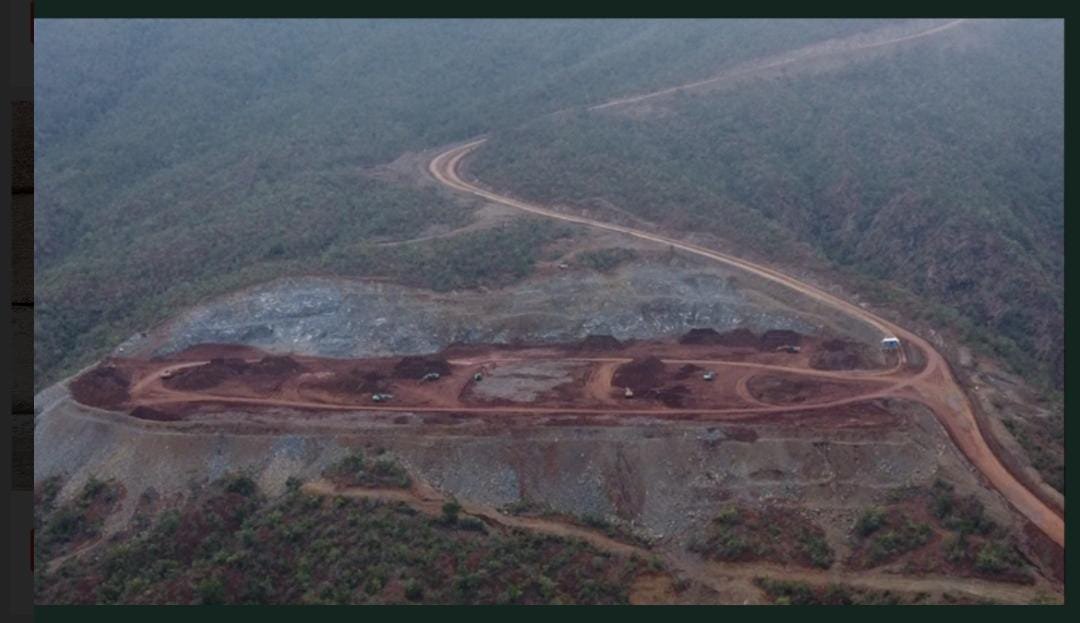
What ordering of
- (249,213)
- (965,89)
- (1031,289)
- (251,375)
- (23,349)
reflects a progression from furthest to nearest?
(965,89) < (249,213) < (1031,289) < (251,375) < (23,349)

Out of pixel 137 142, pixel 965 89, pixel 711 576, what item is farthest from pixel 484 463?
pixel 137 142

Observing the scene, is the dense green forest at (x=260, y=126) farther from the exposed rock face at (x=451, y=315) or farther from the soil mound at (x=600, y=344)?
the soil mound at (x=600, y=344)

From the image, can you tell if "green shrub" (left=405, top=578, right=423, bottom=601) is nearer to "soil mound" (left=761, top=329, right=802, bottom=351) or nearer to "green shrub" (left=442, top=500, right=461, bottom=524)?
"green shrub" (left=442, top=500, right=461, bottom=524)

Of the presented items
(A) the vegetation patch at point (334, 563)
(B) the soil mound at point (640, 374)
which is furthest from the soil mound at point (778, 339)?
(A) the vegetation patch at point (334, 563)

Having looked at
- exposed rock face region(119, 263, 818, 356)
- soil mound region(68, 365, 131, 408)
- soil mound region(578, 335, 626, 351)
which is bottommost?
soil mound region(68, 365, 131, 408)

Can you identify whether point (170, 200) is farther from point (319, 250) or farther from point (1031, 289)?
point (1031, 289)

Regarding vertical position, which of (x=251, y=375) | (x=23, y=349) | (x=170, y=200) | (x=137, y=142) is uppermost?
(x=137, y=142)

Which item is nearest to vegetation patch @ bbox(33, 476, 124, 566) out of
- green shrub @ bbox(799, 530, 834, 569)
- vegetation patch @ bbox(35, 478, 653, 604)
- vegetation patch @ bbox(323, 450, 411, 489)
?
vegetation patch @ bbox(35, 478, 653, 604)
